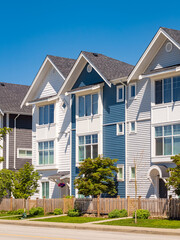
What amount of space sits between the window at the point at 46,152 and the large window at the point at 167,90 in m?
13.3

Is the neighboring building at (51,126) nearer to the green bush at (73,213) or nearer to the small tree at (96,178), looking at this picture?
the small tree at (96,178)

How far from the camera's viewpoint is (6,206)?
1737 inches

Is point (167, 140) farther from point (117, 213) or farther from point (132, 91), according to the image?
point (117, 213)

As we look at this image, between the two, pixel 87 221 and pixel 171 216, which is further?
pixel 87 221

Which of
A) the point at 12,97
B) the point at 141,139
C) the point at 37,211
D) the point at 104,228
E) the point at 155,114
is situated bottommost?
the point at 37,211

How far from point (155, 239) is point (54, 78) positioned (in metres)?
27.5

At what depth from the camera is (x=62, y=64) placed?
46.2m

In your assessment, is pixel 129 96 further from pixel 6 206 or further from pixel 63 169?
pixel 6 206

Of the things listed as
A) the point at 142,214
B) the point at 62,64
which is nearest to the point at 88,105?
the point at 62,64

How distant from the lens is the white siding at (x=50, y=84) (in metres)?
45.8

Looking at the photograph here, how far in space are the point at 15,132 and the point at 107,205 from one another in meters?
19.7

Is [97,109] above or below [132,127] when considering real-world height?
above

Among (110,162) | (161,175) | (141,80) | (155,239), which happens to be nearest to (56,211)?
(110,162)

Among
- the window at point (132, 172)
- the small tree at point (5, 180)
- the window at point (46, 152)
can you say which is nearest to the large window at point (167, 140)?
the window at point (132, 172)
